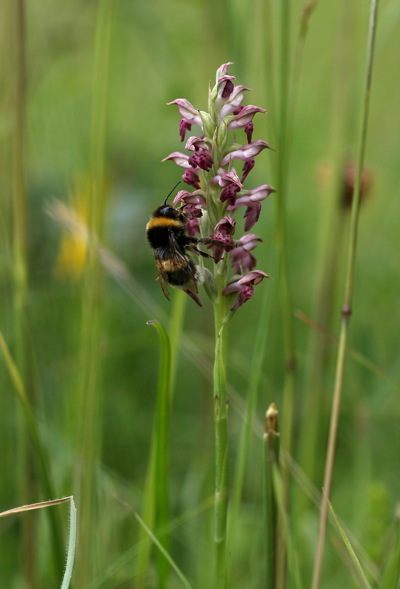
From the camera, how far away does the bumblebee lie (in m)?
1.79

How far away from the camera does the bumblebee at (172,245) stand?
5.86 ft

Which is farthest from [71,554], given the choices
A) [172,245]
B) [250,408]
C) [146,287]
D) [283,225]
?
[146,287]

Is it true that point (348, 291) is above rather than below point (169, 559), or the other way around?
above

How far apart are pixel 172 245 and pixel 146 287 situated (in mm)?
2239

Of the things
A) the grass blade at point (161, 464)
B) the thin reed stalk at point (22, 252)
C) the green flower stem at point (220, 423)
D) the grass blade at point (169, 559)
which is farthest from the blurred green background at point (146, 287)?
the green flower stem at point (220, 423)

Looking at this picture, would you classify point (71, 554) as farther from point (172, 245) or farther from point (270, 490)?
point (172, 245)

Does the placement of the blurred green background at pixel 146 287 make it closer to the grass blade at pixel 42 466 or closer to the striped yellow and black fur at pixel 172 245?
the grass blade at pixel 42 466

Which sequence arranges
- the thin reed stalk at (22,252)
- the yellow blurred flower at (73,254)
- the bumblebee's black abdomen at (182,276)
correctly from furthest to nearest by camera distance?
the yellow blurred flower at (73,254), the thin reed stalk at (22,252), the bumblebee's black abdomen at (182,276)

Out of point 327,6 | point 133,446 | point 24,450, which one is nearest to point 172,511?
point 133,446

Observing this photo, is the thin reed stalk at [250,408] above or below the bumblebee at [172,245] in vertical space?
below

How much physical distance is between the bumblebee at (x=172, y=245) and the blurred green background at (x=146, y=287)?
0.57 feet

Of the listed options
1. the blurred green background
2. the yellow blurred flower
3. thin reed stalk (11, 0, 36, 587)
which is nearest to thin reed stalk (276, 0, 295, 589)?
the blurred green background

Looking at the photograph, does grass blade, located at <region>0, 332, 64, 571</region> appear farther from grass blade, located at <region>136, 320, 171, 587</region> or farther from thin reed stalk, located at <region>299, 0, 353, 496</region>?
thin reed stalk, located at <region>299, 0, 353, 496</region>

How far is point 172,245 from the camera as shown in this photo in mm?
1901
